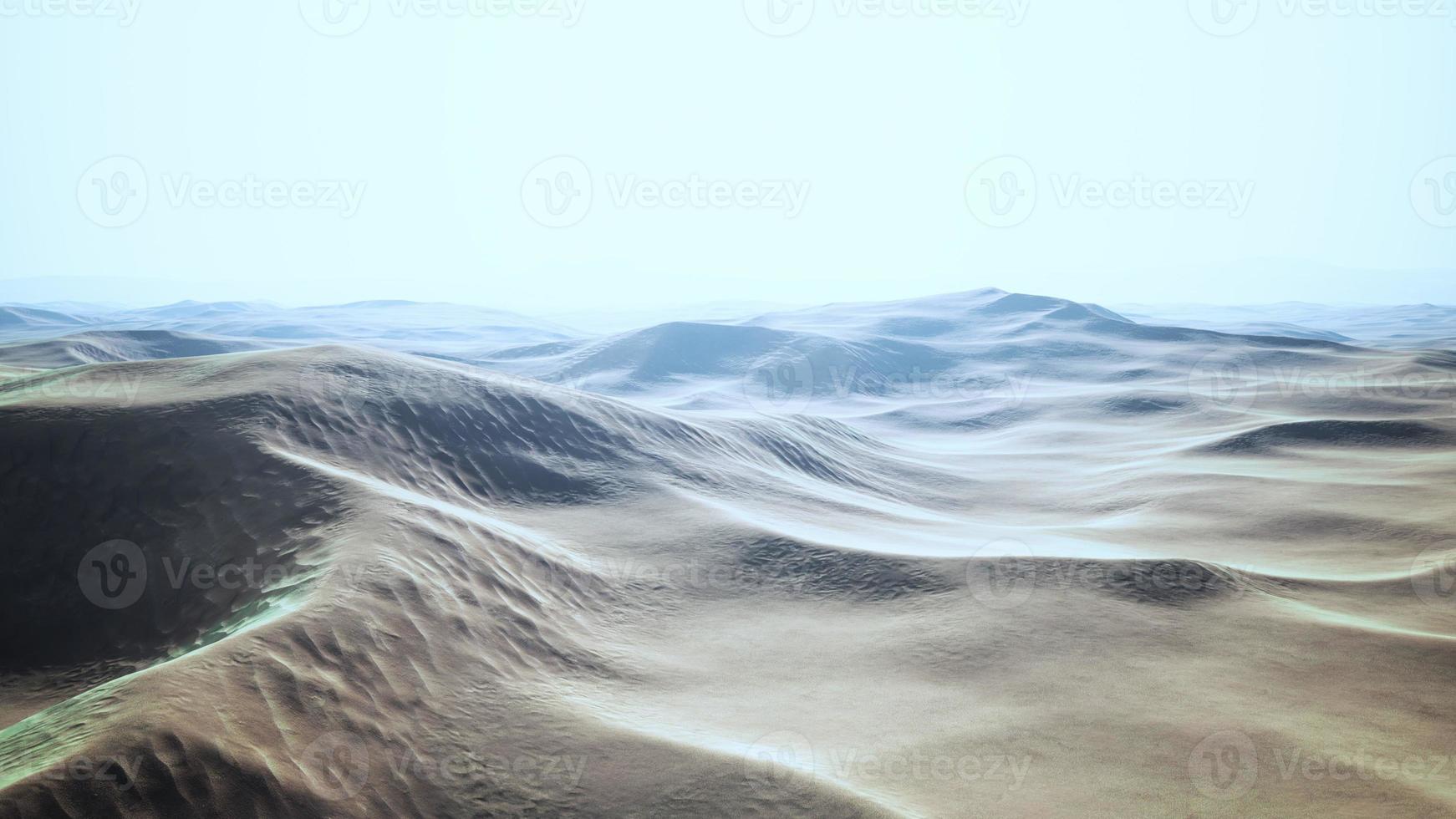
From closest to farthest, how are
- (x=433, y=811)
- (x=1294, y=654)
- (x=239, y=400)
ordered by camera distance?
(x=433, y=811) < (x=1294, y=654) < (x=239, y=400)

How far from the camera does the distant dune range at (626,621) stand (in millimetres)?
5602

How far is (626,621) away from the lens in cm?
945

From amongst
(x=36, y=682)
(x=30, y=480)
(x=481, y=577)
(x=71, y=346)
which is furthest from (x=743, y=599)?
(x=71, y=346)

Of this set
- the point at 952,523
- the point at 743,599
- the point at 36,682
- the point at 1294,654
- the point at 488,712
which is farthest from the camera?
the point at 952,523

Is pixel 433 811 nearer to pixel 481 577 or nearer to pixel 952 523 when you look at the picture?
pixel 481 577

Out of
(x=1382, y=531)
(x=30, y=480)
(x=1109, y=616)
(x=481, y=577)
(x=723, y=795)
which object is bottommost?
(x=1382, y=531)

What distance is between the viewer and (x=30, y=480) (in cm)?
980

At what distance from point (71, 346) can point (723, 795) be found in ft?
185

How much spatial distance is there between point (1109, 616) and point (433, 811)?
754 cm

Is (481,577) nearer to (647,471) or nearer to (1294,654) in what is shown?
(647,471)

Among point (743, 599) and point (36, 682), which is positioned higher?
point (36, 682)

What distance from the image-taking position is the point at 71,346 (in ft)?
155

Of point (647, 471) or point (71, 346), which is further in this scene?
point (71, 346)

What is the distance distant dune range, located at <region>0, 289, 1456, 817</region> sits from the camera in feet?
18.4
